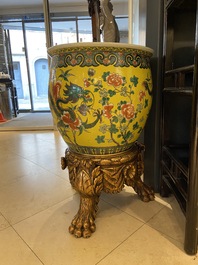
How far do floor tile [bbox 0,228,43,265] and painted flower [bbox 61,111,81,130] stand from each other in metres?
0.44

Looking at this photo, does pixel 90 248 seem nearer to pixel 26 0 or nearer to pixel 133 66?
pixel 133 66

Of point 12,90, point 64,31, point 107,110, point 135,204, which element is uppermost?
point 64,31

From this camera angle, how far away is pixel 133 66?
25.4 inches

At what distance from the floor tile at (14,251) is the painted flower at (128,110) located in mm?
543

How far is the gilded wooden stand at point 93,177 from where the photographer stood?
0.71 meters

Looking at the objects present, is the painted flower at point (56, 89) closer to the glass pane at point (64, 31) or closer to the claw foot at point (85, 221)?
the claw foot at point (85, 221)

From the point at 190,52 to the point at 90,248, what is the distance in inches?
34.6

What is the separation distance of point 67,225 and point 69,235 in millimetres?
60

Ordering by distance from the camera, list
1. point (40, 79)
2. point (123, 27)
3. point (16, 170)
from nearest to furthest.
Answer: point (16, 170)
point (123, 27)
point (40, 79)

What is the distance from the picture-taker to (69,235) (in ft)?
2.40

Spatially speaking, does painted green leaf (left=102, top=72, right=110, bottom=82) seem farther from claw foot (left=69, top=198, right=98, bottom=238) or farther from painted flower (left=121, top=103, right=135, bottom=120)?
claw foot (left=69, top=198, right=98, bottom=238)

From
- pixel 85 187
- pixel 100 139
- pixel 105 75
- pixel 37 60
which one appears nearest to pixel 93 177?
pixel 85 187

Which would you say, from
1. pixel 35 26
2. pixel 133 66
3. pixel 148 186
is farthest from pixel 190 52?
pixel 35 26

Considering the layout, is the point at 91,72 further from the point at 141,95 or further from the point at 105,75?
the point at 141,95
